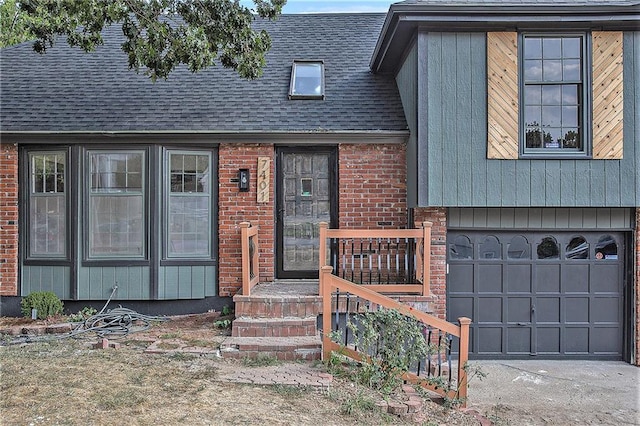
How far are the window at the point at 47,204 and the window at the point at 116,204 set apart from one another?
47 centimetres

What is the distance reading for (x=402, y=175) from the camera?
26.7ft

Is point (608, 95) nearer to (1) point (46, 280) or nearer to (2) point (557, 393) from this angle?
(2) point (557, 393)

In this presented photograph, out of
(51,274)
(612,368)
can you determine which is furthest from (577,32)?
(51,274)

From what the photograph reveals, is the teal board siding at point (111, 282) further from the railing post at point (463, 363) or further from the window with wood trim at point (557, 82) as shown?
the window with wood trim at point (557, 82)

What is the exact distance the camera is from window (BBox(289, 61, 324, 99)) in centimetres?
879

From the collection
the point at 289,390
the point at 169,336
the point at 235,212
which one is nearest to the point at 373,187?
the point at 235,212

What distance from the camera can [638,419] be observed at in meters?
5.62

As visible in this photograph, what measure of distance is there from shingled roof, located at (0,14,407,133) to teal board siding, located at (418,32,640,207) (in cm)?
101

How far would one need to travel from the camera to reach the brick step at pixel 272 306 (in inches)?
263

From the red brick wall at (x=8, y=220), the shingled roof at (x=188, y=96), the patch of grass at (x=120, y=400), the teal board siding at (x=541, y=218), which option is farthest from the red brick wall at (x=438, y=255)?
the red brick wall at (x=8, y=220)

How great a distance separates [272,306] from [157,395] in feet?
7.20

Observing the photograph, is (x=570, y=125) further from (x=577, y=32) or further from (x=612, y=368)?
(x=612, y=368)

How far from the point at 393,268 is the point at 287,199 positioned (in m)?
2.00

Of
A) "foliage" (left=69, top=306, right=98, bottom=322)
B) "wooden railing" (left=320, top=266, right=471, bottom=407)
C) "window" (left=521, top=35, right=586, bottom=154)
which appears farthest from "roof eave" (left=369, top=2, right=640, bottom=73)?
"foliage" (left=69, top=306, right=98, bottom=322)
